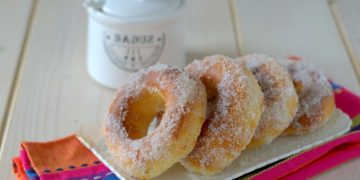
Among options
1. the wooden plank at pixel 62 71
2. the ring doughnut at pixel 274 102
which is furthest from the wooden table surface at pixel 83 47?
the ring doughnut at pixel 274 102

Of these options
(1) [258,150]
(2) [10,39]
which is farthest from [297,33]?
(2) [10,39]

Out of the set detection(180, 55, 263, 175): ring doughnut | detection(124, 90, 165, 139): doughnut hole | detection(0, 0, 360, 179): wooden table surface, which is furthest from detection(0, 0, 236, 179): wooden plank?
detection(180, 55, 263, 175): ring doughnut

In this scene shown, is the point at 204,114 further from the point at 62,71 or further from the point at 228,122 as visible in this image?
the point at 62,71

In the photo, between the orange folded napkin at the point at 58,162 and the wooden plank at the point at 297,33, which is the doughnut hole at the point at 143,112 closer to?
the orange folded napkin at the point at 58,162

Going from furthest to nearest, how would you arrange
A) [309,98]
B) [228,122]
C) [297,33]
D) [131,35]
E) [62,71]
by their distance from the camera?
[297,33] < [62,71] < [131,35] < [309,98] < [228,122]

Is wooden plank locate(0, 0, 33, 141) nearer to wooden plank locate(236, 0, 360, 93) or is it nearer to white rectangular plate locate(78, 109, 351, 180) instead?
white rectangular plate locate(78, 109, 351, 180)

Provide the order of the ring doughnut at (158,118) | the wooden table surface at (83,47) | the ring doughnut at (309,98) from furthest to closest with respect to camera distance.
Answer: the wooden table surface at (83,47) → the ring doughnut at (309,98) → the ring doughnut at (158,118)
